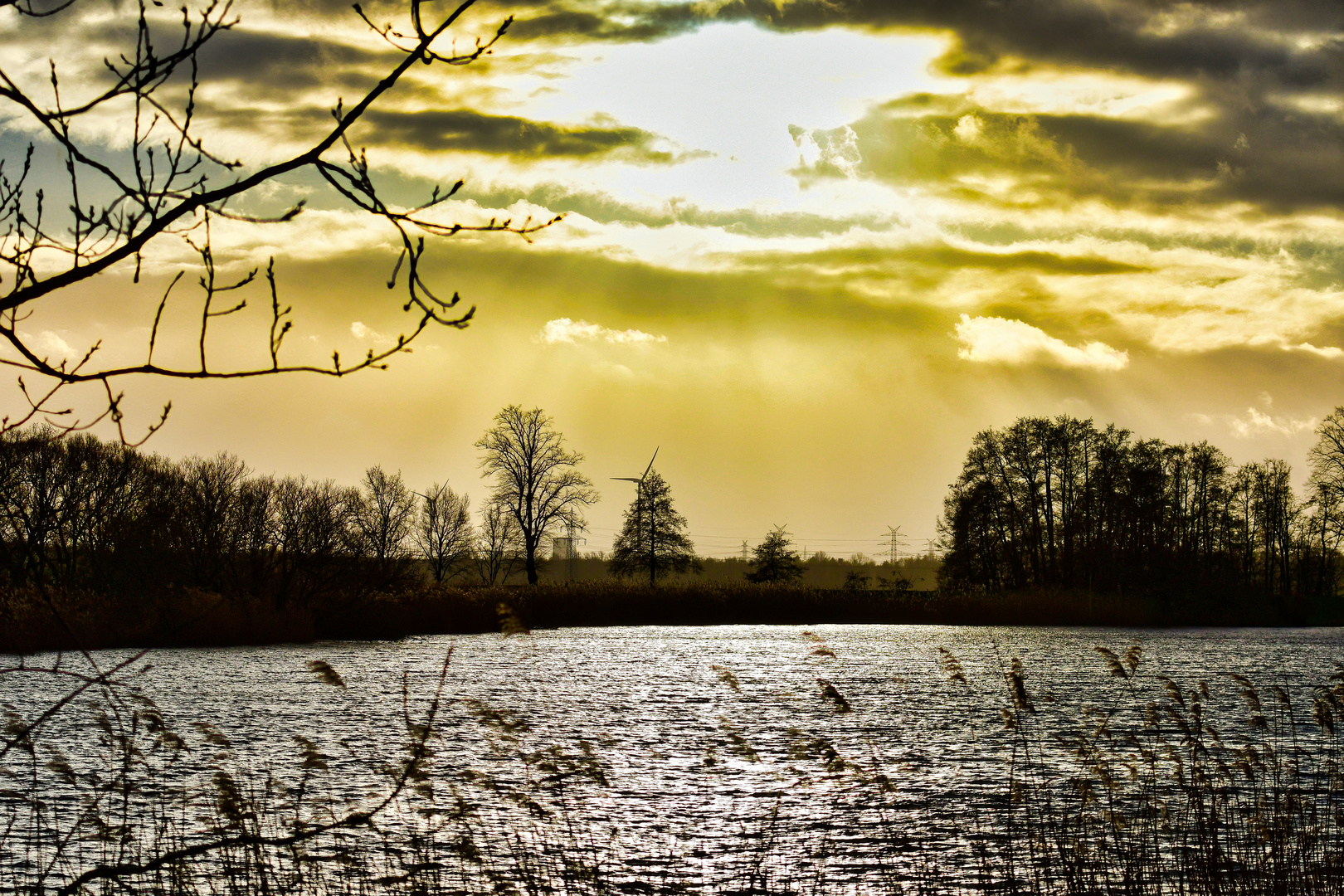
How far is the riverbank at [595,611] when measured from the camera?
2970 centimetres

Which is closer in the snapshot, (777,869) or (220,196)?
(220,196)

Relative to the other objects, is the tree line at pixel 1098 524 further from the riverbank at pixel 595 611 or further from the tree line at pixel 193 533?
the tree line at pixel 193 533

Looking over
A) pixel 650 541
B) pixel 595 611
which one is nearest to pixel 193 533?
pixel 595 611

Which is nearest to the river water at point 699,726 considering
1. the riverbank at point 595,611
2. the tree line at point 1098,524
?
the riverbank at point 595,611

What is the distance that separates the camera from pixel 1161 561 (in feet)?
192

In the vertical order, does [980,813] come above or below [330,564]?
below

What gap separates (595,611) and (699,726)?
1052 inches

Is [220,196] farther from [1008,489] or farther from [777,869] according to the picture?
[1008,489]

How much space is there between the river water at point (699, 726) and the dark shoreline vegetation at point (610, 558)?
2.26 meters

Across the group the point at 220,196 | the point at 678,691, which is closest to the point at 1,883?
the point at 220,196

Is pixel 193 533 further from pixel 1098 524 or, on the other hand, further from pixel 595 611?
pixel 1098 524

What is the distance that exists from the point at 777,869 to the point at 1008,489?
5975 cm

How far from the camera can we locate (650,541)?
72.1m

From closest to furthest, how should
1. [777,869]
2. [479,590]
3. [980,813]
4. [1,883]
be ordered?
[1,883]
[777,869]
[980,813]
[479,590]
